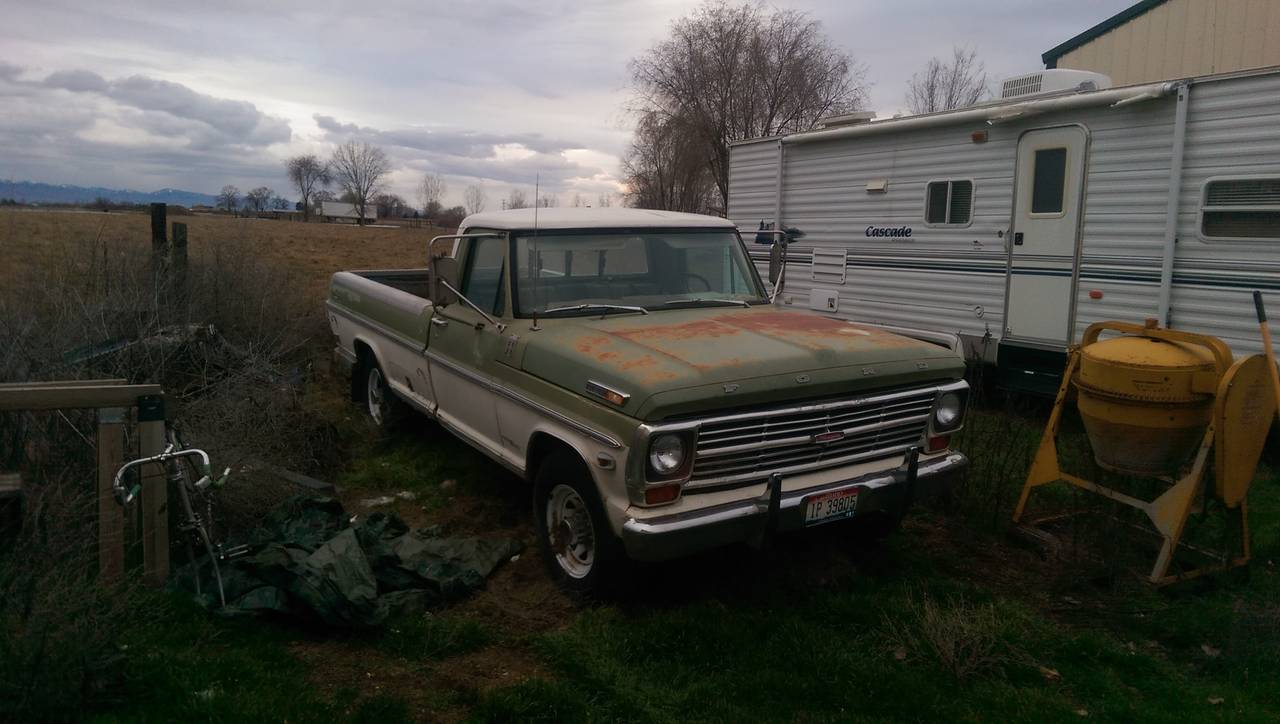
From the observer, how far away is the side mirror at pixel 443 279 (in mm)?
5398

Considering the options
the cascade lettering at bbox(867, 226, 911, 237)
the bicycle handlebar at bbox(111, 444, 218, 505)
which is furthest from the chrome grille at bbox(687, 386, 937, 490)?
the cascade lettering at bbox(867, 226, 911, 237)

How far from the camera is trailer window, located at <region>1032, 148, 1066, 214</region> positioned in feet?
25.6

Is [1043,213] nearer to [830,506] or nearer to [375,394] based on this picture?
[830,506]

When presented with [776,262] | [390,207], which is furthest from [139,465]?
[390,207]

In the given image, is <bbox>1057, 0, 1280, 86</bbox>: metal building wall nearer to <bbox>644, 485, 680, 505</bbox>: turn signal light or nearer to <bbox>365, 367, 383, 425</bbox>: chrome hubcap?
<bbox>365, 367, 383, 425</bbox>: chrome hubcap

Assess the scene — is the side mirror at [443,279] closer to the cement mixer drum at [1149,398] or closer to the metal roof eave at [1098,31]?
the cement mixer drum at [1149,398]

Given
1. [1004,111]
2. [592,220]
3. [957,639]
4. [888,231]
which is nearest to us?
[957,639]

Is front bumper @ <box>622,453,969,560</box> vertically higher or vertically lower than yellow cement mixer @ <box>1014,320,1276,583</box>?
lower

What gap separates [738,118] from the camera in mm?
25312

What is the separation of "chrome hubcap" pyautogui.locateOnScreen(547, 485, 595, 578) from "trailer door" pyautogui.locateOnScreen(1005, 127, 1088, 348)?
5129 mm

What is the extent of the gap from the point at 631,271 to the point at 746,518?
81.1 inches

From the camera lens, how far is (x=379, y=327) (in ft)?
23.4

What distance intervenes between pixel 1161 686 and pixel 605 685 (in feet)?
7.55

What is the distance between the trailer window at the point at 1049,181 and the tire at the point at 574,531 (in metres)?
5.47
